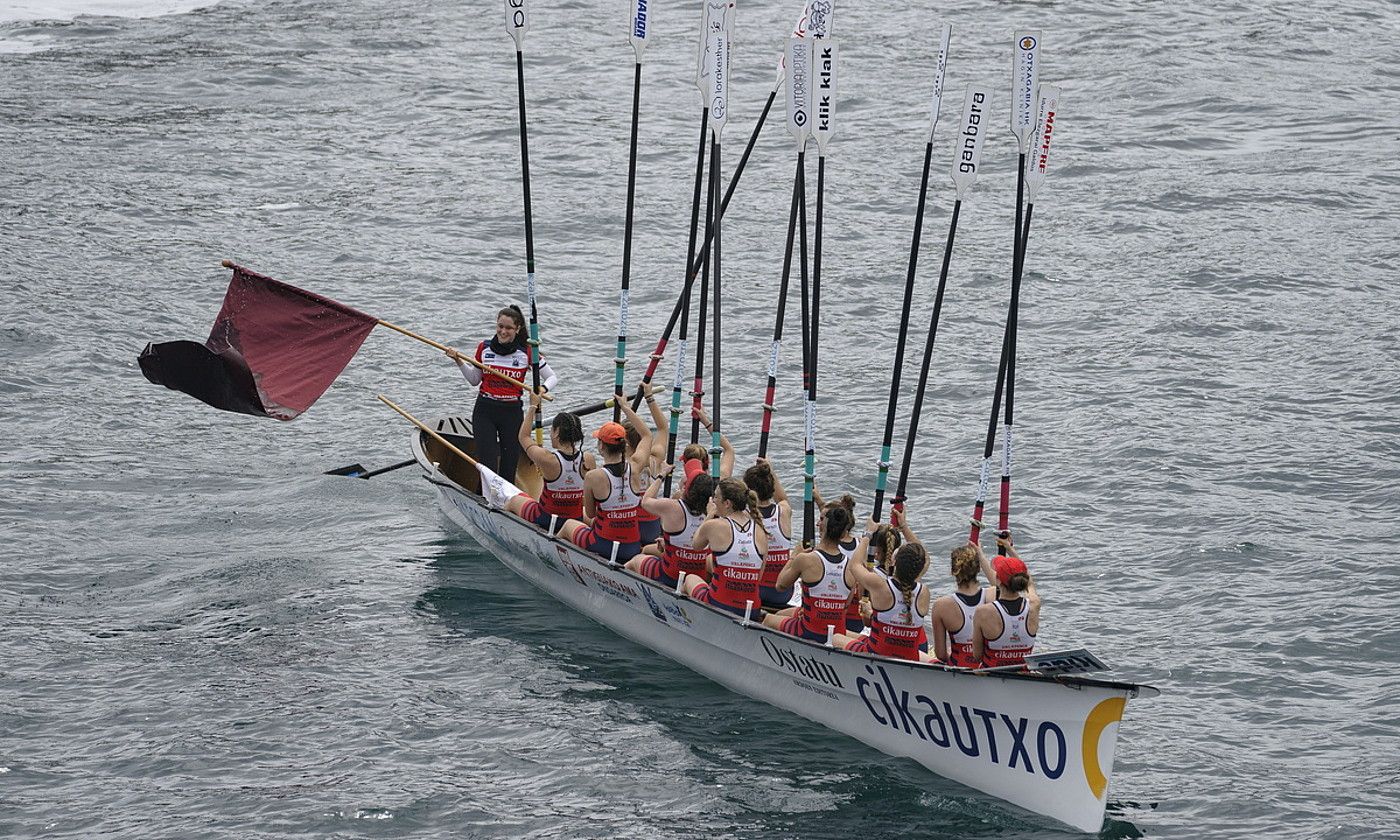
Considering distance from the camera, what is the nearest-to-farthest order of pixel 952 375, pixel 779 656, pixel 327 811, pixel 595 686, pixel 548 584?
pixel 327 811
pixel 779 656
pixel 595 686
pixel 548 584
pixel 952 375

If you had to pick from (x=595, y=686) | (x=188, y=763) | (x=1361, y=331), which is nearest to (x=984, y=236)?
(x=1361, y=331)

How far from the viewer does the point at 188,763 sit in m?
13.9

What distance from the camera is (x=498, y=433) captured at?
18062mm

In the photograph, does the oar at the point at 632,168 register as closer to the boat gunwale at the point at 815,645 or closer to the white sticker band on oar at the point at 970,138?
the boat gunwale at the point at 815,645

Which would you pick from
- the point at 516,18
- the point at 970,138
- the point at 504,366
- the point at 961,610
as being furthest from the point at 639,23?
the point at 961,610

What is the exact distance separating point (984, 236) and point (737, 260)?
438 centimetres

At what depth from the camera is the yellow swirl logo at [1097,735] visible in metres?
12.0

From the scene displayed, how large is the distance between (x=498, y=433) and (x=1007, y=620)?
717 cm

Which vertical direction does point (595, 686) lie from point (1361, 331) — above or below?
below

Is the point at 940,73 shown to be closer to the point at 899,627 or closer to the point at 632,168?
the point at 632,168

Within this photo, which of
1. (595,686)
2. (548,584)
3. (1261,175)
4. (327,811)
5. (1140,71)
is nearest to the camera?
(327,811)

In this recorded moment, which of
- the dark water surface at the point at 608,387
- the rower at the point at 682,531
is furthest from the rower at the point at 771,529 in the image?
the dark water surface at the point at 608,387

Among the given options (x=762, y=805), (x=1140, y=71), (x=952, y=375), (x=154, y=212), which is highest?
(x=1140, y=71)

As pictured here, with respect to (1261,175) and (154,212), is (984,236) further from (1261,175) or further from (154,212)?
(154,212)
